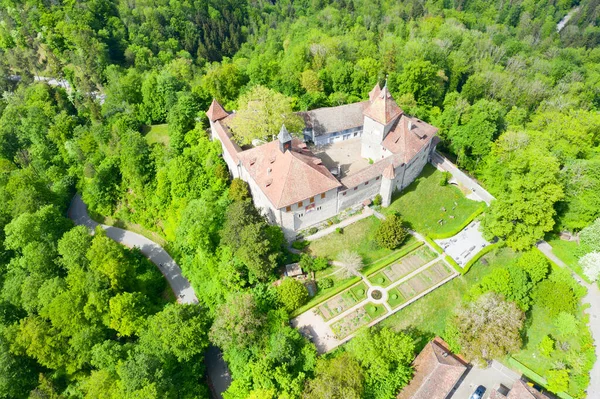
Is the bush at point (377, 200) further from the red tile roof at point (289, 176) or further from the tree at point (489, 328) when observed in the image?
the tree at point (489, 328)

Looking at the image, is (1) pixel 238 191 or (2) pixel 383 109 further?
(2) pixel 383 109

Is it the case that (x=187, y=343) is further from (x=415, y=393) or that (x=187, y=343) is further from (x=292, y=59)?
(x=292, y=59)

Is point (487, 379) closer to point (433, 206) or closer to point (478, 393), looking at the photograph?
point (478, 393)

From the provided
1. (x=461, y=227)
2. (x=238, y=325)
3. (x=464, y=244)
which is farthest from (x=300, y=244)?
(x=461, y=227)

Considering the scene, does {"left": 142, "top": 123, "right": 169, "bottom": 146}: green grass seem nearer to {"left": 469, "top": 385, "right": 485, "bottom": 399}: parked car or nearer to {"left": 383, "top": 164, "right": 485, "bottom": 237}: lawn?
{"left": 383, "top": 164, "right": 485, "bottom": 237}: lawn

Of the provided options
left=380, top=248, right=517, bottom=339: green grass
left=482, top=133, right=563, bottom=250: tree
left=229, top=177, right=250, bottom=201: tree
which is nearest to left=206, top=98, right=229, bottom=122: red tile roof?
left=229, top=177, right=250, bottom=201: tree

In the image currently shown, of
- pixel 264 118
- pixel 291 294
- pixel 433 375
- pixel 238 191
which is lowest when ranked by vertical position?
pixel 433 375
